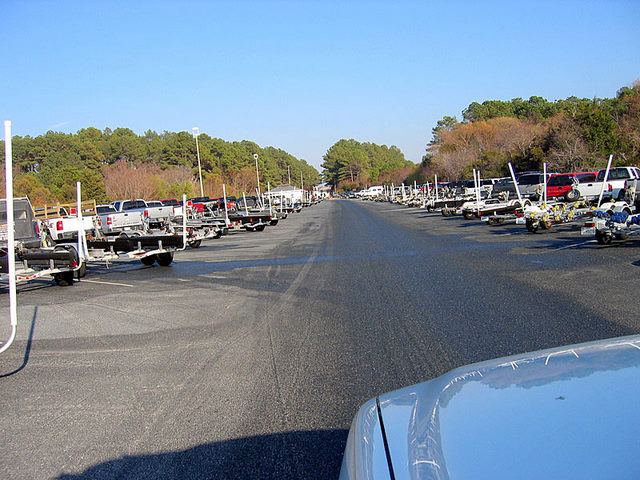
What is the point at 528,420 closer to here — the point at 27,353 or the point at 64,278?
the point at 27,353

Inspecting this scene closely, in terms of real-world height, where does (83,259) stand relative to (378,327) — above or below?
above

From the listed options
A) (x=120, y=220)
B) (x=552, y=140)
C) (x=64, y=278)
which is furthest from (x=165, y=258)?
(x=552, y=140)

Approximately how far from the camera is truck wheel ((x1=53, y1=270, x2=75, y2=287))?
41.8ft

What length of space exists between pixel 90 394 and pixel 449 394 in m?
4.15

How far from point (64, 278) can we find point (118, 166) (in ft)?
197

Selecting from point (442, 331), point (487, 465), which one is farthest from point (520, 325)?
point (487, 465)

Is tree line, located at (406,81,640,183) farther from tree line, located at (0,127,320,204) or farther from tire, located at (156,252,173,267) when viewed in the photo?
tire, located at (156,252,173,267)

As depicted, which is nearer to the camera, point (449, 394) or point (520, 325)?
point (449, 394)

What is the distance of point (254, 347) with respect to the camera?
6.86 meters

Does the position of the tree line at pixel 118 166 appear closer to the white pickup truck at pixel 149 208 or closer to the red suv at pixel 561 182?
the white pickup truck at pixel 149 208

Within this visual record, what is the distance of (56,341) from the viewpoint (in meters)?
7.66

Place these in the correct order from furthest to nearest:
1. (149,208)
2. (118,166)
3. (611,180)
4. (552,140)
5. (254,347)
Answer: (118,166) < (552,140) < (149,208) < (611,180) < (254,347)

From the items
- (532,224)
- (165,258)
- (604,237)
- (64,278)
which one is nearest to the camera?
(64,278)

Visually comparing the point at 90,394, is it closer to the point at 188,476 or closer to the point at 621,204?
the point at 188,476
